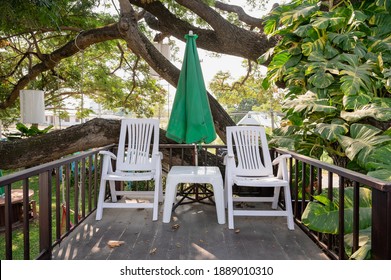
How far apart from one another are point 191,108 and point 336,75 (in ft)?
5.47

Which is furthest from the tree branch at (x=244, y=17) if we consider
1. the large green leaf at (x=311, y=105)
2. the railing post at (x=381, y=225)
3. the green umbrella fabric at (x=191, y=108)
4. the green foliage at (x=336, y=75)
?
the railing post at (x=381, y=225)

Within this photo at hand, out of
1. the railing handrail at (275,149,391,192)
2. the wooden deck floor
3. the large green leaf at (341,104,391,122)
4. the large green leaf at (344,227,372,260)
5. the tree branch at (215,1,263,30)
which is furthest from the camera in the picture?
the tree branch at (215,1,263,30)

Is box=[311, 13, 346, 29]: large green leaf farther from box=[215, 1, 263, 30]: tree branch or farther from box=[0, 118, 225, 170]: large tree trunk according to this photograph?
box=[215, 1, 263, 30]: tree branch

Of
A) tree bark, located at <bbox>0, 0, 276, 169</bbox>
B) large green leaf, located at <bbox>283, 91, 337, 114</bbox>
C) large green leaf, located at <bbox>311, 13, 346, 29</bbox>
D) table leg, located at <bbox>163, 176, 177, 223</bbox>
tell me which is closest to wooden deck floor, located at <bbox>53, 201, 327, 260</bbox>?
table leg, located at <bbox>163, 176, 177, 223</bbox>

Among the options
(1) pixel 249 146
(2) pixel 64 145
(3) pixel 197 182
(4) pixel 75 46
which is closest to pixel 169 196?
(3) pixel 197 182

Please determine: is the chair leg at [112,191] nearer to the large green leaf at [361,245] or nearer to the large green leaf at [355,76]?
the large green leaf at [361,245]

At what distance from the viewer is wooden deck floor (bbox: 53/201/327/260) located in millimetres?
2410

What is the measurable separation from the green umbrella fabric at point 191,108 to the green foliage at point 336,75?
86 cm

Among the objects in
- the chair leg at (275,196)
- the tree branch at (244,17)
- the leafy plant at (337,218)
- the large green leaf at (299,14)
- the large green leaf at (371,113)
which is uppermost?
the tree branch at (244,17)

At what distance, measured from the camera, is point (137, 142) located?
13.3 feet

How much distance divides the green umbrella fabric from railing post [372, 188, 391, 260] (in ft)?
6.63

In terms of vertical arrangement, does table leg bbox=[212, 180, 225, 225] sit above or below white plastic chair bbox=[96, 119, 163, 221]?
below

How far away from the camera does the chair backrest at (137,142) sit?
152 inches
